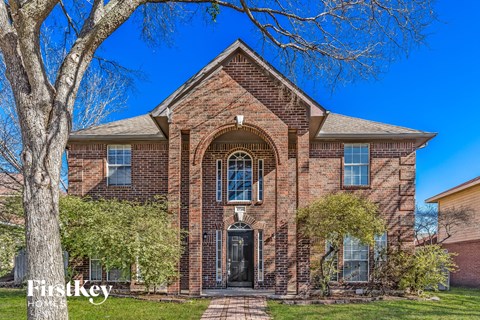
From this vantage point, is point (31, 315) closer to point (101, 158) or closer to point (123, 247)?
point (123, 247)

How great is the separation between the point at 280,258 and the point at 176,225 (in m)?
3.38

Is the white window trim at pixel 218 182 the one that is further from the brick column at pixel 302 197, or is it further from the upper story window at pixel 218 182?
the brick column at pixel 302 197

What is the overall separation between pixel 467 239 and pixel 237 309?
44.9 feet

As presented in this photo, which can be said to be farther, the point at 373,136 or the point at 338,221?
the point at 373,136

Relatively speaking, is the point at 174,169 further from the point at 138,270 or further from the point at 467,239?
the point at 467,239

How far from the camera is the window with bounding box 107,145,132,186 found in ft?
47.9

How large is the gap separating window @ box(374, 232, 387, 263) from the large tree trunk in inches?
421

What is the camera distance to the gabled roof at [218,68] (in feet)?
41.7

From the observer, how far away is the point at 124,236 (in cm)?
1147

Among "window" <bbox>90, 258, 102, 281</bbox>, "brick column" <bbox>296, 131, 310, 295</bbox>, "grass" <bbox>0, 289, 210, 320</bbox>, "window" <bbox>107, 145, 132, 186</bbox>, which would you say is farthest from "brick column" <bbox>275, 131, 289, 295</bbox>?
"window" <bbox>90, 258, 102, 281</bbox>

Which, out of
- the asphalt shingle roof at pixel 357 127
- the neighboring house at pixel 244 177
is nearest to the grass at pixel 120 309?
the neighboring house at pixel 244 177

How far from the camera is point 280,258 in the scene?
12367mm

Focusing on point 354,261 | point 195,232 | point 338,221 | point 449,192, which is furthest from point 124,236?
point 449,192

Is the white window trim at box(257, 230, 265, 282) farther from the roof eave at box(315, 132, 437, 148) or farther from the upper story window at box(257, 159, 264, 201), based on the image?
the roof eave at box(315, 132, 437, 148)
